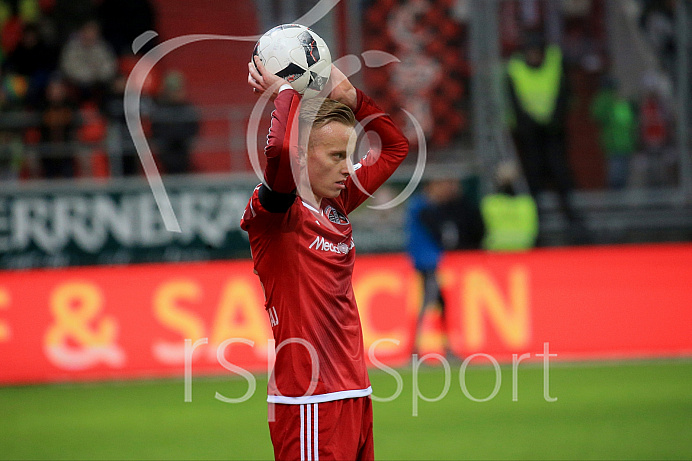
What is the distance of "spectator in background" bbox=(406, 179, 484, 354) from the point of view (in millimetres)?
11141

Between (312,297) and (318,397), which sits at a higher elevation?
(312,297)

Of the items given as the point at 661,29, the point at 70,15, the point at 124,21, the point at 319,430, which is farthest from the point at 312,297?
the point at 70,15

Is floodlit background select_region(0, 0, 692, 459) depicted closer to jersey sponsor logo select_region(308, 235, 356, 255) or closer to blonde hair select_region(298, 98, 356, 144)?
jersey sponsor logo select_region(308, 235, 356, 255)

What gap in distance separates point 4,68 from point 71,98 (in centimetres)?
161

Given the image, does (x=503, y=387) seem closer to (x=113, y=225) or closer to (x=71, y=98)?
(x=113, y=225)

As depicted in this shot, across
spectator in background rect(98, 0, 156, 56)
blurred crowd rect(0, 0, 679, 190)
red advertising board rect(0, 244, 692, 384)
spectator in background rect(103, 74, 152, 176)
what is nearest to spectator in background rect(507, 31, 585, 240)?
blurred crowd rect(0, 0, 679, 190)

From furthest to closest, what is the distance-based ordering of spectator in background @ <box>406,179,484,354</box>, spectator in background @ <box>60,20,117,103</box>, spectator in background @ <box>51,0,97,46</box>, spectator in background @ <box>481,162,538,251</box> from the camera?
1. spectator in background @ <box>51,0,97,46</box>
2. spectator in background @ <box>60,20,117,103</box>
3. spectator in background @ <box>481,162,538,251</box>
4. spectator in background @ <box>406,179,484,354</box>

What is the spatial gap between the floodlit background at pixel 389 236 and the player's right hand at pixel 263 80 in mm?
3955

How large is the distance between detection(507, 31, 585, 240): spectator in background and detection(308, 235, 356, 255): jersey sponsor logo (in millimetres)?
10228

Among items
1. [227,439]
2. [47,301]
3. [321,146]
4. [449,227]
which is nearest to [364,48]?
[449,227]

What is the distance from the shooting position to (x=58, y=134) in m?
13.6

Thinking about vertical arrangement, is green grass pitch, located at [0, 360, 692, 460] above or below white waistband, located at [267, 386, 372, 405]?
below

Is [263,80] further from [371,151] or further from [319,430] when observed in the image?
[319,430]

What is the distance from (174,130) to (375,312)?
430cm
